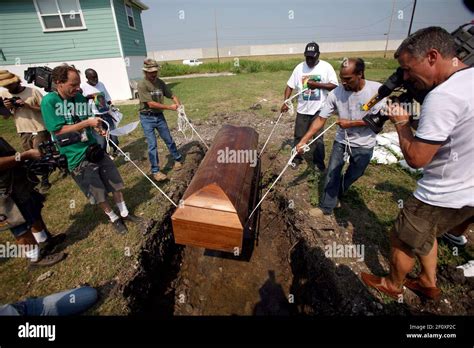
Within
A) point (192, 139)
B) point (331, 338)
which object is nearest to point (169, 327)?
point (331, 338)

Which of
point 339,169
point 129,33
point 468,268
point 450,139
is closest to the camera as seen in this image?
point 450,139

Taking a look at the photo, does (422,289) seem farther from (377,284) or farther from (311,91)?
(311,91)

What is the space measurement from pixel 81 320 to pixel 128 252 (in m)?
0.90

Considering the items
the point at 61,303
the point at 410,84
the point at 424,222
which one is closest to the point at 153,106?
the point at 61,303

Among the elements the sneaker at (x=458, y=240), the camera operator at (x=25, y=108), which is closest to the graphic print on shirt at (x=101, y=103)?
the camera operator at (x=25, y=108)

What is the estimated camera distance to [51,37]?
10.3 metres

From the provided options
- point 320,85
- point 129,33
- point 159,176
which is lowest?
point 159,176

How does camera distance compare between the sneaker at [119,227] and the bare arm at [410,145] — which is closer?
the bare arm at [410,145]

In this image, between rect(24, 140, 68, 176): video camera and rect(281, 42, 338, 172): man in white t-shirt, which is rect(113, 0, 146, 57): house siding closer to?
rect(281, 42, 338, 172): man in white t-shirt

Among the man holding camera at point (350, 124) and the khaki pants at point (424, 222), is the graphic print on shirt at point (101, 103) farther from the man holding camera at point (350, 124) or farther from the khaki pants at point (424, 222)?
the khaki pants at point (424, 222)

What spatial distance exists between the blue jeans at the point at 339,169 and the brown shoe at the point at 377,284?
109 centimetres

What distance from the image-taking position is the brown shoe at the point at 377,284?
2307 millimetres

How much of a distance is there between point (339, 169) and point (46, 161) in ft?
11.8

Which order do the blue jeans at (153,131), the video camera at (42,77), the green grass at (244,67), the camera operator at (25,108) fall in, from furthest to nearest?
the green grass at (244,67), the blue jeans at (153,131), the camera operator at (25,108), the video camera at (42,77)
